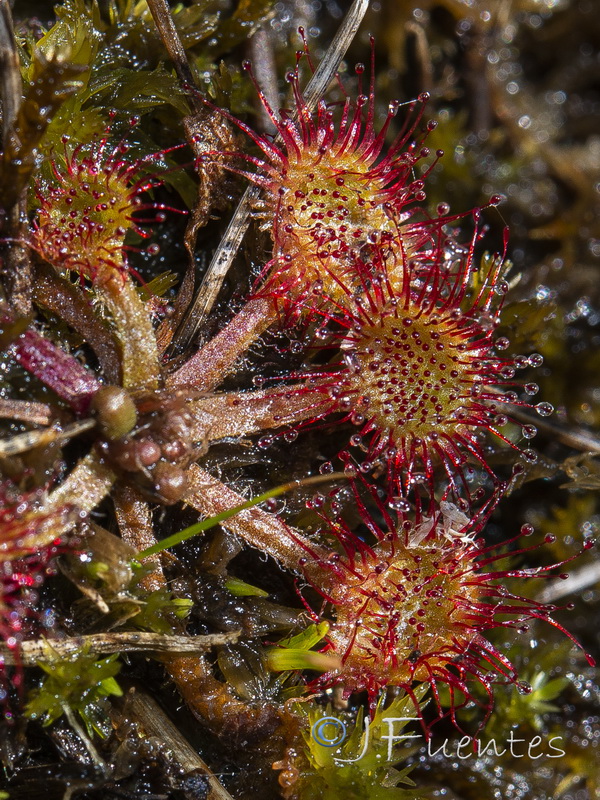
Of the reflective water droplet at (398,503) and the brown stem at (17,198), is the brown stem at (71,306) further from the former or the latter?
the reflective water droplet at (398,503)

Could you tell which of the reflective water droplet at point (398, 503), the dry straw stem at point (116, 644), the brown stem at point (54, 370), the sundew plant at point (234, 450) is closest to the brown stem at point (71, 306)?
the sundew plant at point (234, 450)

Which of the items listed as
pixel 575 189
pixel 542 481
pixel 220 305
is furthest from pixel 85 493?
pixel 575 189

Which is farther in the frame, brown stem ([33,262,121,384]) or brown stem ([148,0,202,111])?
brown stem ([148,0,202,111])

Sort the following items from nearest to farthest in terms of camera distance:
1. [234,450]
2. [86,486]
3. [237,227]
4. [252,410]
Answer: [86,486]
[252,410]
[234,450]
[237,227]

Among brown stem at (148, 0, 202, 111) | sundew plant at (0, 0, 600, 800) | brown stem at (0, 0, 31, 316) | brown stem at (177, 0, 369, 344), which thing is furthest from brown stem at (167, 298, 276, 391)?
brown stem at (148, 0, 202, 111)

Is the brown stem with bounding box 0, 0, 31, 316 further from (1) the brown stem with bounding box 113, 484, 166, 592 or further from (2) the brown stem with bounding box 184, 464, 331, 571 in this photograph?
(2) the brown stem with bounding box 184, 464, 331, 571

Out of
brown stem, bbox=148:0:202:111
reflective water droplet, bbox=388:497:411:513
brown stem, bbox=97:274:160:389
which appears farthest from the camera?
brown stem, bbox=148:0:202:111

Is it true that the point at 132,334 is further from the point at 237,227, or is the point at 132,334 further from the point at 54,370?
the point at 237,227

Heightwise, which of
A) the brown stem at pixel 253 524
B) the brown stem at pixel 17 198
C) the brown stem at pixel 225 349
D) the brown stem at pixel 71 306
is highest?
the brown stem at pixel 17 198

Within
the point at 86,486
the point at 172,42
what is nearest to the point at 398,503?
the point at 86,486
